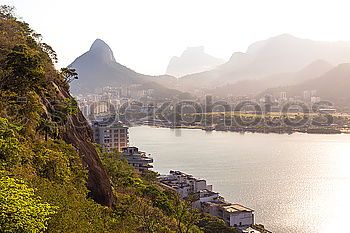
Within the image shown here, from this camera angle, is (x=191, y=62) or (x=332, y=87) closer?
(x=332, y=87)

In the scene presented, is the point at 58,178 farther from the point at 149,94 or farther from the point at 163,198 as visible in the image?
the point at 149,94

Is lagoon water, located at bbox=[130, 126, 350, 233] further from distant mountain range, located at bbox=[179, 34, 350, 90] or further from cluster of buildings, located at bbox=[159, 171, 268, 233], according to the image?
distant mountain range, located at bbox=[179, 34, 350, 90]

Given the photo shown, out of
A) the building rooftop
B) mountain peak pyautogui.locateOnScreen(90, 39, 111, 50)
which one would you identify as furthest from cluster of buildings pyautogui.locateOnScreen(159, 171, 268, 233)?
mountain peak pyautogui.locateOnScreen(90, 39, 111, 50)

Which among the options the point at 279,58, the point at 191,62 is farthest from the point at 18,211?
the point at 191,62

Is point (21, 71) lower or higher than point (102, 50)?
lower

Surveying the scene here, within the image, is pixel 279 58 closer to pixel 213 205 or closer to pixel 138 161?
pixel 138 161
